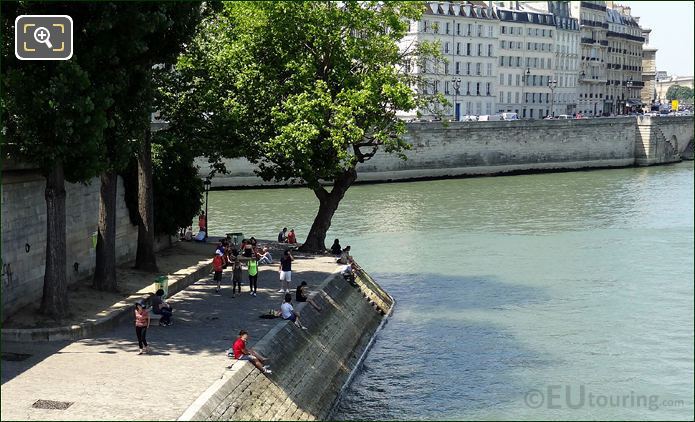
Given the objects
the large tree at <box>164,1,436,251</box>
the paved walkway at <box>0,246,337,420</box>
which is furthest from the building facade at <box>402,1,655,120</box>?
the paved walkway at <box>0,246,337,420</box>

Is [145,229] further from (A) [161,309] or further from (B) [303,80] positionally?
(B) [303,80]

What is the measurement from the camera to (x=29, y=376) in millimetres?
18781

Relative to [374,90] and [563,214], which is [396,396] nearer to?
[374,90]

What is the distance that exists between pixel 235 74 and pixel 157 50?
420 inches

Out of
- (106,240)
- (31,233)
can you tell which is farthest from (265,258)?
(31,233)

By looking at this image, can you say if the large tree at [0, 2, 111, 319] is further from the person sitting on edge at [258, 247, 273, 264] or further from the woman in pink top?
the person sitting on edge at [258, 247, 273, 264]

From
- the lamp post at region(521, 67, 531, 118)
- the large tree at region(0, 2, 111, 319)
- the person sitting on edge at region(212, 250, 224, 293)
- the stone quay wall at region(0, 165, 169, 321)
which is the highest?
the lamp post at region(521, 67, 531, 118)

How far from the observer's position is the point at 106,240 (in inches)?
1041

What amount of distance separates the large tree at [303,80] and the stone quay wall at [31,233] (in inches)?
261

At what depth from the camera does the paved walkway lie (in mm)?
17016

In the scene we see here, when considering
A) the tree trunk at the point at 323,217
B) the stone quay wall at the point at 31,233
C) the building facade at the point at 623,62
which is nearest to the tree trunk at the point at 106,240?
the stone quay wall at the point at 31,233

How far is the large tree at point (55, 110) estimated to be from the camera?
20.6 metres

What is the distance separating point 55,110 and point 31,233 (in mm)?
4757

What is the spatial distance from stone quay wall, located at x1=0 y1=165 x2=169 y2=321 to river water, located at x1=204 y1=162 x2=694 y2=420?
8628 mm
